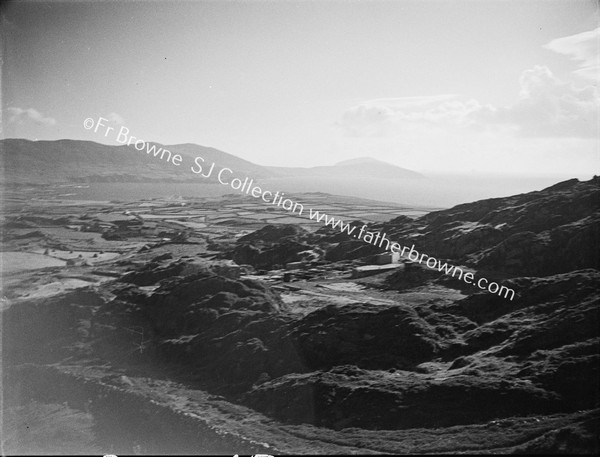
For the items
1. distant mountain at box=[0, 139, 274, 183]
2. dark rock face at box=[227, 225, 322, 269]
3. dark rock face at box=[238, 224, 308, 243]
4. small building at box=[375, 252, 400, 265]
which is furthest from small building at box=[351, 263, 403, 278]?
distant mountain at box=[0, 139, 274, 183]

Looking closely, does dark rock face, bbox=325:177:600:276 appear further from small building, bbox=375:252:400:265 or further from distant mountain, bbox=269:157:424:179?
distant mountain, bbox=269:157:424:179

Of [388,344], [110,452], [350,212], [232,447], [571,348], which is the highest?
[350,212]

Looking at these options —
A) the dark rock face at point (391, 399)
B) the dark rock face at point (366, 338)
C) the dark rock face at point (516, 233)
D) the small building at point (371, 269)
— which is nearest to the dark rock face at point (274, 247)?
the dark rock face at point (516, 233)

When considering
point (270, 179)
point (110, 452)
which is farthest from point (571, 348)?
point (270, 179)

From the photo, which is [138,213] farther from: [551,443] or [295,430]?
[551,443]

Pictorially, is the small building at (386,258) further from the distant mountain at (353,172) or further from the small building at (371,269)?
the distant mountain at (353,172)

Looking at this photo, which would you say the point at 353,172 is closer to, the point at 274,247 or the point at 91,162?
the point at 274,247

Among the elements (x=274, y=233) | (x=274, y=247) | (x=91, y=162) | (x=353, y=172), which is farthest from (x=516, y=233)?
(x=353, y=172)

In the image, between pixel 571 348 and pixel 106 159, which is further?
pixel 106 159

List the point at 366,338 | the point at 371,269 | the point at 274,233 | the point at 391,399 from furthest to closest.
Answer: the point at 274,233, the point at 371,269, the point at 366,338, the point at 391,399
